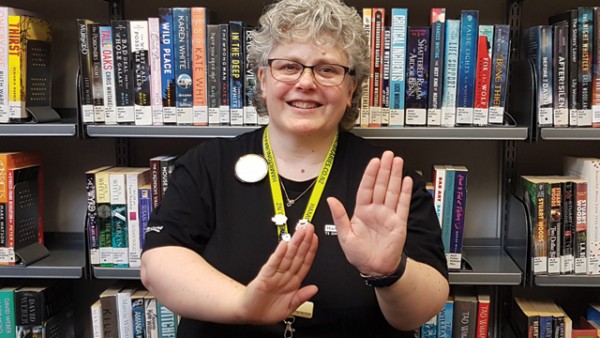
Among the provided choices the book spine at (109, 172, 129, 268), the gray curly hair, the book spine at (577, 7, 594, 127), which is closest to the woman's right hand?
the gray curly hair

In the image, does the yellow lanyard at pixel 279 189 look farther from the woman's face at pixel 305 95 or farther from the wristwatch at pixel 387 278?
the wristwatch at pixel 387 278

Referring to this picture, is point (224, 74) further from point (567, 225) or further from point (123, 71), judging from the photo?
point (567, 225)

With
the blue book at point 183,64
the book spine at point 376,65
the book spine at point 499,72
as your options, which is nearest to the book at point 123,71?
the blue book at point 183,64

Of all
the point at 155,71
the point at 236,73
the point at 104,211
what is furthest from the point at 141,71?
the point at 104,211

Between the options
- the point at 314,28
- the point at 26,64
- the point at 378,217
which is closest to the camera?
the point at 378,217

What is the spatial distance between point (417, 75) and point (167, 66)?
2.32 feet

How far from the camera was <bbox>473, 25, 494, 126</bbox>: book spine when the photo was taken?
149 centimetres

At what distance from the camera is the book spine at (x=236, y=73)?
59.1 inches

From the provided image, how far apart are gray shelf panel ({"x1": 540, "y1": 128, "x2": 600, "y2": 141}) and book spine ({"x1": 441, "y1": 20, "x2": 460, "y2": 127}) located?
25 centimetres

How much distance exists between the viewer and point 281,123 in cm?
121

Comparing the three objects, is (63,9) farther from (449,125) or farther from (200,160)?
(449,125)

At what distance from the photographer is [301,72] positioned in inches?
47.1

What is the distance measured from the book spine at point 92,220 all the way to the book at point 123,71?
20 cm

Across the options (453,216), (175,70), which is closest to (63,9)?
(175,70)
